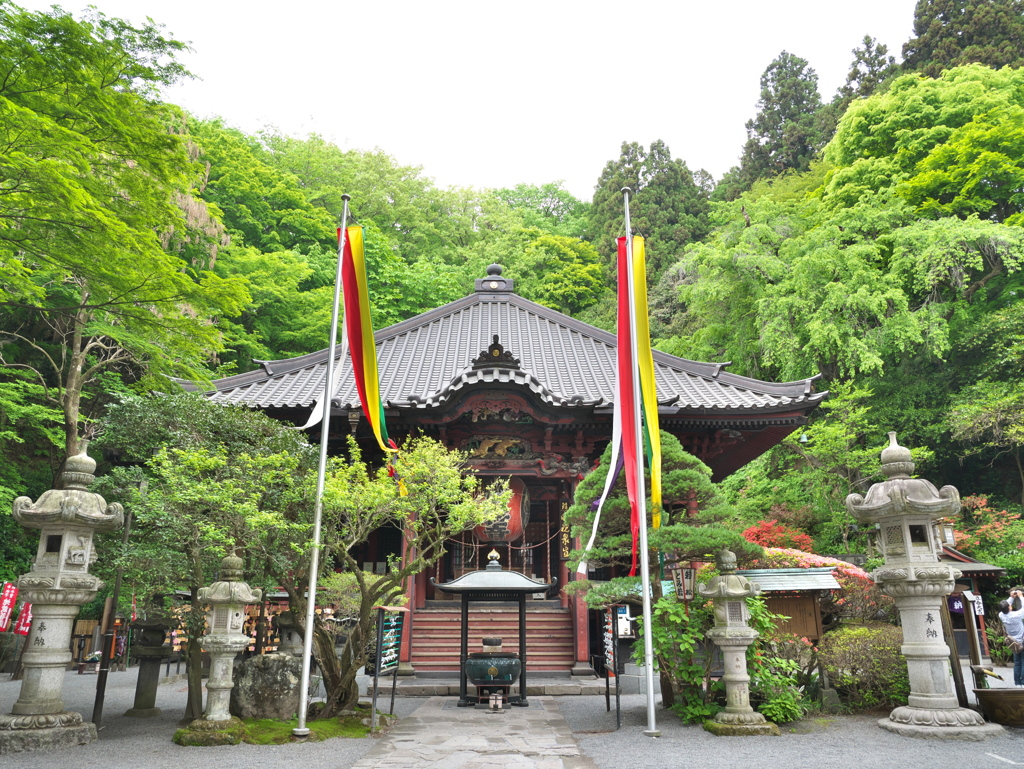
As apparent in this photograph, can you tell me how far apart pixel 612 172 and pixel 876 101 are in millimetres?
14219

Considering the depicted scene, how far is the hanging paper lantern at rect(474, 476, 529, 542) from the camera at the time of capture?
12516mm

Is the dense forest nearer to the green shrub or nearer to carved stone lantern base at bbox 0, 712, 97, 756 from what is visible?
carved stone lantern base at bbox 0, 712, 97, 756

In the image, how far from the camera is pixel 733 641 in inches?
305

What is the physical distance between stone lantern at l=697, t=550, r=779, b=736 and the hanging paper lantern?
196 inches

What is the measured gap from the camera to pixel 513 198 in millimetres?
39250

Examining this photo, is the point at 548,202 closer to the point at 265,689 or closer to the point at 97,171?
the point at 97,171

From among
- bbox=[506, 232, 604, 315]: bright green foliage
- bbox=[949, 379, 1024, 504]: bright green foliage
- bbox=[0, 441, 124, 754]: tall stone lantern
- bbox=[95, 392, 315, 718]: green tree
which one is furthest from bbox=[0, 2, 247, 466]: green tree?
bbox=[506, 232, 604, 315]: bright green foliage

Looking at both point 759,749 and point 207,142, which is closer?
point 759,749

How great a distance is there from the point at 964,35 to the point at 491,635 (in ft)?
100

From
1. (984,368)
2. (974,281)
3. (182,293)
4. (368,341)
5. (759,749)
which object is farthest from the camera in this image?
(974,281)

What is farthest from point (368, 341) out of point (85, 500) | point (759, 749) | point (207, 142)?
point (207, 142)

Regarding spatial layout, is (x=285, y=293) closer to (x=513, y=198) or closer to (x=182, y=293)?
(x=182, y=293)

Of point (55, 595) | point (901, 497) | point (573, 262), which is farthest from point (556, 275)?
point (55, 595)

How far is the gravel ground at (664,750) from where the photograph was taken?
6.23 meters
